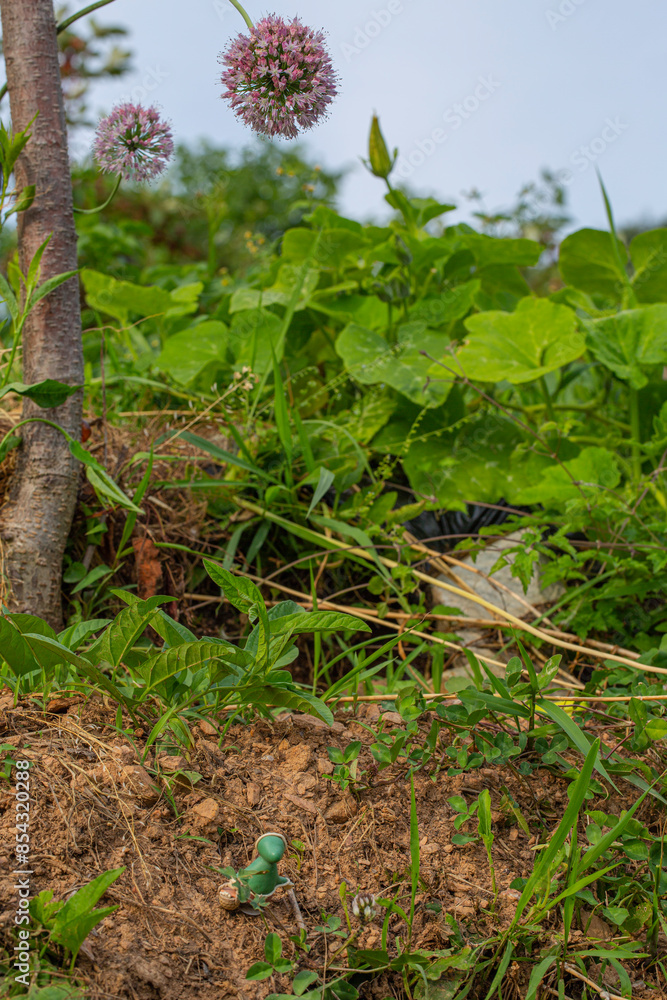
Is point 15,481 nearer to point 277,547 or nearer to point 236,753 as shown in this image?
point 277,547

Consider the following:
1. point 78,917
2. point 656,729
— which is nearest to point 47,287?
point 78,917

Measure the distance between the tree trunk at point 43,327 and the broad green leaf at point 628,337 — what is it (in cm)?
121

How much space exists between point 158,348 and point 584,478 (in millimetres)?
1659

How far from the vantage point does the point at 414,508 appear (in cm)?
155

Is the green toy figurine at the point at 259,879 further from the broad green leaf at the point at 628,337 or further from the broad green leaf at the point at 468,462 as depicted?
the broad green leaf at the point at 628,337

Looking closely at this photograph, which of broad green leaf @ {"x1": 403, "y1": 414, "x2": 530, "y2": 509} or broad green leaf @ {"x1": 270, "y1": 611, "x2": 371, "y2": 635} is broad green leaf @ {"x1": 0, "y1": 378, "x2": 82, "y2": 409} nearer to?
broad green leaf @ {"x1": 270, "y1": 611, "x2": 371, "y2": 635}

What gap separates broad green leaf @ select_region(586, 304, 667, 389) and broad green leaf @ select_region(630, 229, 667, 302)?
1.10ft

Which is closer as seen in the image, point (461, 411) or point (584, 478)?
point (584, 478)

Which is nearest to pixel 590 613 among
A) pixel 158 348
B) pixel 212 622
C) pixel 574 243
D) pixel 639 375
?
pixel 639 375

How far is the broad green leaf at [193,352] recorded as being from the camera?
6.01 ft

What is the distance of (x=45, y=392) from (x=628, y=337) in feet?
4.41

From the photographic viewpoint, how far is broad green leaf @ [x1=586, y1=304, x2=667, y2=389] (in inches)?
64.9

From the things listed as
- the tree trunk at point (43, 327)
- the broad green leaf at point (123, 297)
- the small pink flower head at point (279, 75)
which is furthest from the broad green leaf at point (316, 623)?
the broad green leaf at point (123, 297)

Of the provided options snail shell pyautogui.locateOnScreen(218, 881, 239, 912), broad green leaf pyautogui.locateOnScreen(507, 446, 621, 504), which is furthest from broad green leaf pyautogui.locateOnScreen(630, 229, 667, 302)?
snail shell pyautogui.locateOnScreen(218, 881, 239, 912)
